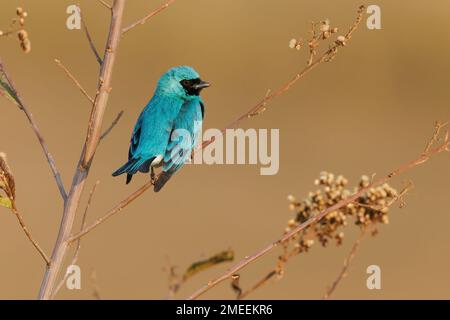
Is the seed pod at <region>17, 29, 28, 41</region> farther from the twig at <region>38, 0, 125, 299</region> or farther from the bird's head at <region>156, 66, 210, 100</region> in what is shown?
the bird's head at <region>156, 66, 210, 100</region>

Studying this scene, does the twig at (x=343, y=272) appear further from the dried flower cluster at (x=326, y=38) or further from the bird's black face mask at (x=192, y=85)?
the bird's black face mask at (x=192, y=85)

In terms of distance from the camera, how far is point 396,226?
1183 cm

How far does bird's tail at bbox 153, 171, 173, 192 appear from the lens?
12.6ft

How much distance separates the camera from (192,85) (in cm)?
506

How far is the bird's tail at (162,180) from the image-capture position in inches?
152

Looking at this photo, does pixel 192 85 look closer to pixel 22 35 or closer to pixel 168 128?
pixel 168 128

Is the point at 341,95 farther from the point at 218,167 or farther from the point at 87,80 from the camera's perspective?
the point at 87,80

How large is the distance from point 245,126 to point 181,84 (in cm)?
705

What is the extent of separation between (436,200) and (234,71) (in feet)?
18.2

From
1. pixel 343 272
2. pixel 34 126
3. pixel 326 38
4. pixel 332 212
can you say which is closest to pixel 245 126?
pixel 332 212

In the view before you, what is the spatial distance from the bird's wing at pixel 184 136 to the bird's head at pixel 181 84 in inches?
4.7

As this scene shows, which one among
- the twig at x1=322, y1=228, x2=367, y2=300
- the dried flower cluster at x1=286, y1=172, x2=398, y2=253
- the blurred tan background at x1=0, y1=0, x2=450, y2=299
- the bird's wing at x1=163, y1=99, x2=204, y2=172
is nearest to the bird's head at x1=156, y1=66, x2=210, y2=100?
the bird's wing at x1=163, y1=99, x2=204, y2=172

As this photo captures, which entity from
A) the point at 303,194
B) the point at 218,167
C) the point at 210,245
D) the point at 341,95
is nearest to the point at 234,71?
the point at 341,95

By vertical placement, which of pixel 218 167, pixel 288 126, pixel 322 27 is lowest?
pixel 322 27
